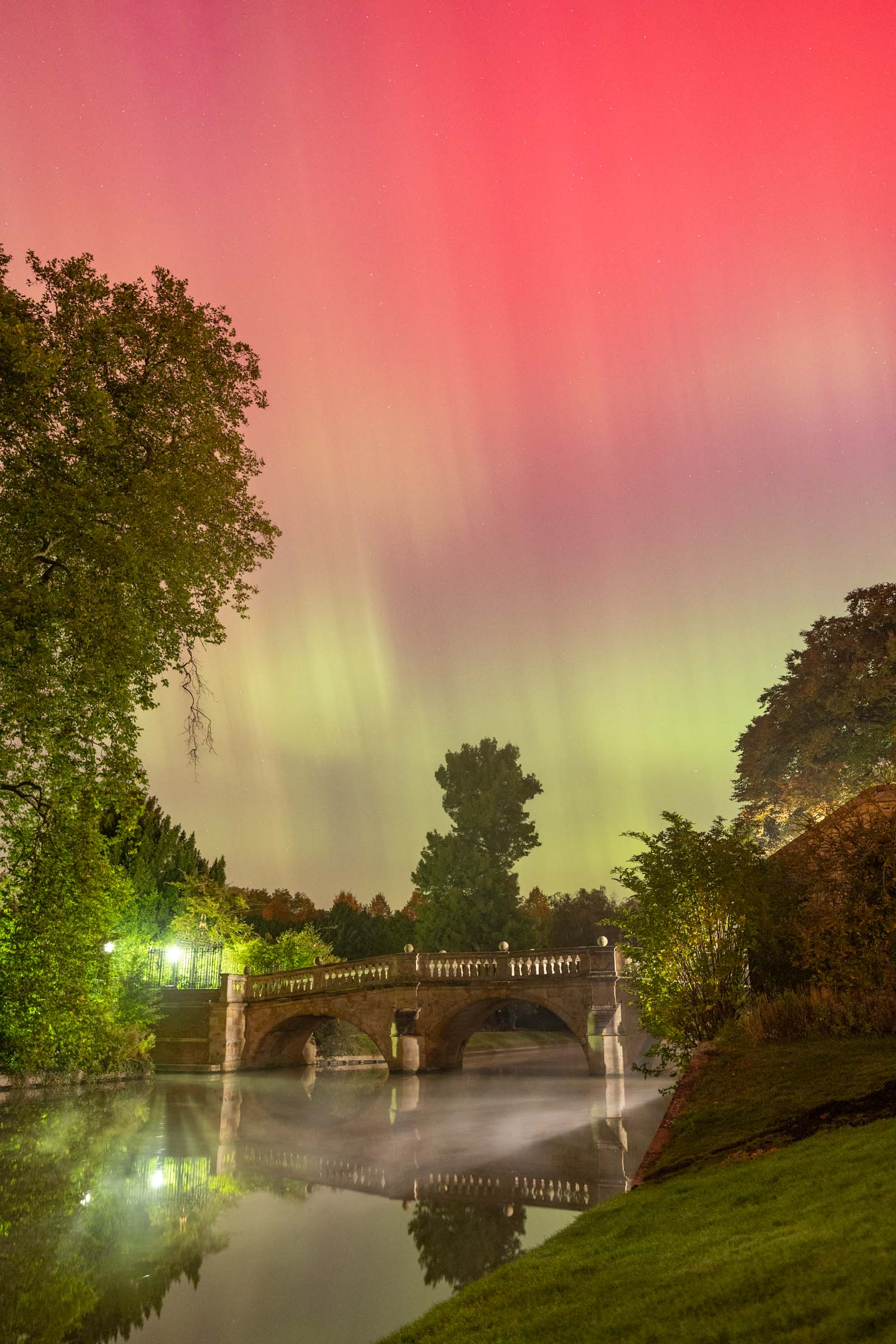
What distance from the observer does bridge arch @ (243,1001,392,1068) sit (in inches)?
1437

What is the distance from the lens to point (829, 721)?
123 feet

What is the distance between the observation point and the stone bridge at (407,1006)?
32438 millimetres

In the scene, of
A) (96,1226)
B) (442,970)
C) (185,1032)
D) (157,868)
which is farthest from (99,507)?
(157,868)

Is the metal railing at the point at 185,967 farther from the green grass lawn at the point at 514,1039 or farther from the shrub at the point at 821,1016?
the shrub at the point at 821,1016

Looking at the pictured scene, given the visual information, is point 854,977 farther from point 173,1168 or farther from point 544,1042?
point 544,1042

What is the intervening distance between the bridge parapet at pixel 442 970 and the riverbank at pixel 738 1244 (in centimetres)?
2213

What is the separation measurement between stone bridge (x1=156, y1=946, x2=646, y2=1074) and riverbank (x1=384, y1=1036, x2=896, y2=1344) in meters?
22.0

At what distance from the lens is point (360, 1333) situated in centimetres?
846

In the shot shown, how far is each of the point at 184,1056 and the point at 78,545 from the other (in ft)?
101

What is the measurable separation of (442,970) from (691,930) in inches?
805

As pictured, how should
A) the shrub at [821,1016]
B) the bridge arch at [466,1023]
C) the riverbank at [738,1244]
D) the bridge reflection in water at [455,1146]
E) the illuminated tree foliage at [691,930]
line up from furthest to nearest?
the bridge arch at [466,1023]
the illuminated tree foliage at [691,930]
the bridge reflection in water at [455,1146]
the shrub at [821,1016]
the riverbank at [738,1244]

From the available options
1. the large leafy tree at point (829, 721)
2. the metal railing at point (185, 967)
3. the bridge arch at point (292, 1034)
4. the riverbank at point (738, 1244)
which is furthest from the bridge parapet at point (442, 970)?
the riverbank at point (738, 1244)

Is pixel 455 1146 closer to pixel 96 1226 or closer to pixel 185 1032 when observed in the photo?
pixel 96 1226

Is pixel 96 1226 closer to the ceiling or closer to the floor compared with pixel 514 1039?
closer to the ceiling
